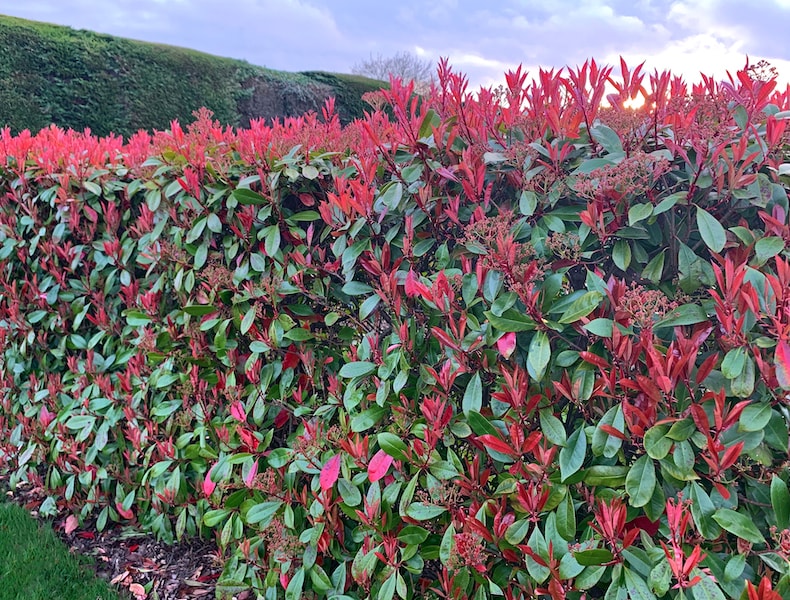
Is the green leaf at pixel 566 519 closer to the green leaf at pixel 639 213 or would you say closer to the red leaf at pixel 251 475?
the green leaf at pixel 639 213

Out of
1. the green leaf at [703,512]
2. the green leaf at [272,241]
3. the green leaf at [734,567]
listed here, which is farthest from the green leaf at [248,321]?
the green leaf at [734,567]

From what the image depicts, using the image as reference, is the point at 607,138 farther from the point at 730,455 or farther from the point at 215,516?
the point at 215,516

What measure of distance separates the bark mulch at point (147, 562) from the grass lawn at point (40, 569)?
78 millimetres

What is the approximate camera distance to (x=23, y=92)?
8430 mm

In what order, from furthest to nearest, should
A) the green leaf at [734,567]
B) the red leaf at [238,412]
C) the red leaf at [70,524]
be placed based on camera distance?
the red leaf at [70,524] → the red leaf at [238,412] → the green leaf at [734,567]

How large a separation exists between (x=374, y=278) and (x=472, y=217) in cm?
45

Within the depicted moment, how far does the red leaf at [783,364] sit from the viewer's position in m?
1.27

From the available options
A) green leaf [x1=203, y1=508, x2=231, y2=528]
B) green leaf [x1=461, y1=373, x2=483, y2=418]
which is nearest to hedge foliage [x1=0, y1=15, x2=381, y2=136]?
green leaf [x1=203, y1=508, x2=231, y2=528]

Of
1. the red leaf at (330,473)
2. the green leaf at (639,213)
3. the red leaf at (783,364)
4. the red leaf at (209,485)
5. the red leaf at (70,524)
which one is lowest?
the red leaf at (70,524)

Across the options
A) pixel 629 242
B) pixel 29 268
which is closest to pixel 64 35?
pixel 29 268

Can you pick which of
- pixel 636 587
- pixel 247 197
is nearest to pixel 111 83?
pixel 247 197

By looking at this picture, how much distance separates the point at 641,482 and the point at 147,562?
2.48 m

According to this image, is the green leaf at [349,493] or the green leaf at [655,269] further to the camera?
the green leaf at [349,493]

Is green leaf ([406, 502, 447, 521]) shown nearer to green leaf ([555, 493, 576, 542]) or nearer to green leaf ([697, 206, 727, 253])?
green leaf ([555, 493, 576, 542])
